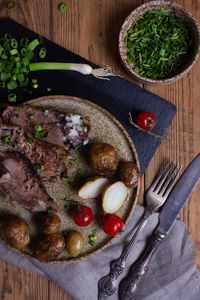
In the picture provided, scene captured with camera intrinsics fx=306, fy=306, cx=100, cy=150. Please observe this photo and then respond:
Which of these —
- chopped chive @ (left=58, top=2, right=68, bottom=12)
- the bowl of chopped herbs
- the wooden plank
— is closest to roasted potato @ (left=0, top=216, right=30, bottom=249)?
the wooden plank

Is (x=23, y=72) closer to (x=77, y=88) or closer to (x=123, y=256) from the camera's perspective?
(x=77, y=88)

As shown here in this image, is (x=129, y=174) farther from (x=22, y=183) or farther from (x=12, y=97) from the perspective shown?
(x=12, y=97)

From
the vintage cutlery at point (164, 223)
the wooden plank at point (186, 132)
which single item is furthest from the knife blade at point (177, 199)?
the wooden plank at point (186, 132)

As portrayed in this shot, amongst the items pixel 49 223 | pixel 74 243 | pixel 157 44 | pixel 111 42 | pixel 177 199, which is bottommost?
pixel 74 243

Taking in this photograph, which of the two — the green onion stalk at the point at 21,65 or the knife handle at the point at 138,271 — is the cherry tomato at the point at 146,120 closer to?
the green onion stalk at the point at 21,65

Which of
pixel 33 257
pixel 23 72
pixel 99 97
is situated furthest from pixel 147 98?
pixel 33 257

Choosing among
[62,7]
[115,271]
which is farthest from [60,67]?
[115,271]
